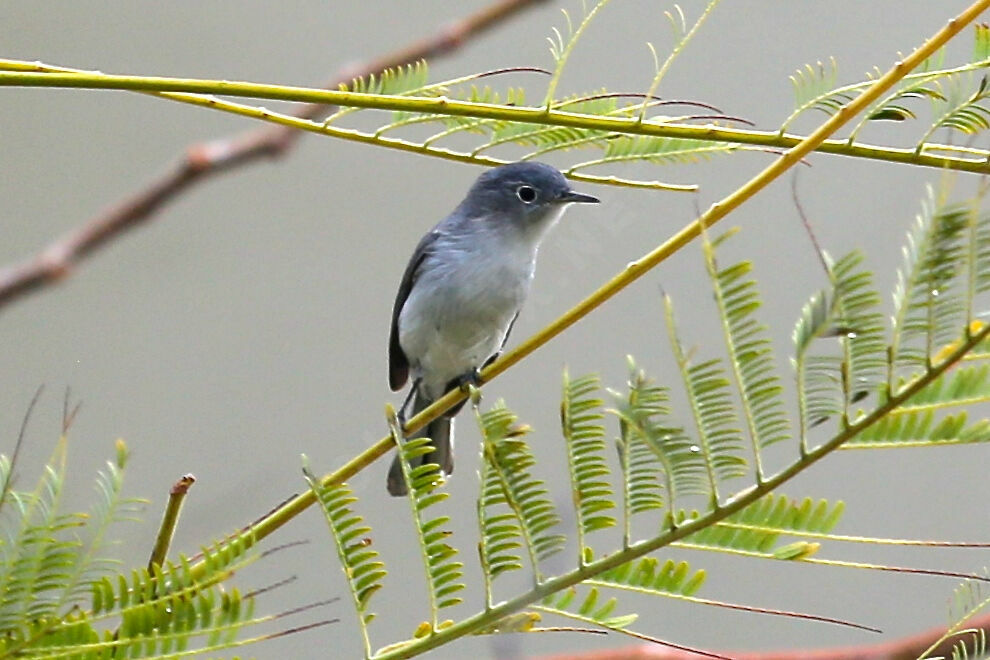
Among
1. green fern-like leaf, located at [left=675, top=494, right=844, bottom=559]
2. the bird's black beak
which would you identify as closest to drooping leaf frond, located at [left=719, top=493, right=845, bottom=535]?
green fern-like leaf, located at [left=675, top=494, right=844, bottom=559]

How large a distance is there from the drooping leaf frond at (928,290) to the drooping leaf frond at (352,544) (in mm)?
198

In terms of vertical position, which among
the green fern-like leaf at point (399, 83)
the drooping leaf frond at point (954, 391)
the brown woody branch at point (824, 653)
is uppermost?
the green fern-like leaf at point (399, 83)

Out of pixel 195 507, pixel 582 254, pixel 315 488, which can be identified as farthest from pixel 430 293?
pixel 315 488

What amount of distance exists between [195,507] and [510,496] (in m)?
0.38

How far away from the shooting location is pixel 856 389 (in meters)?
0.40

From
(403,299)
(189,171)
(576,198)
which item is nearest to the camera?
(189,171)

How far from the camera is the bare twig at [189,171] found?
89 centimetres

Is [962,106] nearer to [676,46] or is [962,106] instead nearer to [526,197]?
[676,46]

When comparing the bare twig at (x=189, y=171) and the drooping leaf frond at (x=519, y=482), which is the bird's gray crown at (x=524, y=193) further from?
the drooping leaf frond at (x=519, y=482)

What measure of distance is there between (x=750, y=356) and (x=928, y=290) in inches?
2.4

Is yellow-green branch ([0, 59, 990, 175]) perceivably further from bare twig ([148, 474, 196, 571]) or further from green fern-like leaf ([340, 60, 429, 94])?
bare twig ([148, 474, 196, 571])

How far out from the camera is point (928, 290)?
388 mm

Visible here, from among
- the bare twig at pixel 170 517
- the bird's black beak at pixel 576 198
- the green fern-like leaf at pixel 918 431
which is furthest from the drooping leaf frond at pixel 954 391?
the bird's black beak at pixel 576 198

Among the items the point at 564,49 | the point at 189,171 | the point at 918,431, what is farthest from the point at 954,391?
the point at 189,171
